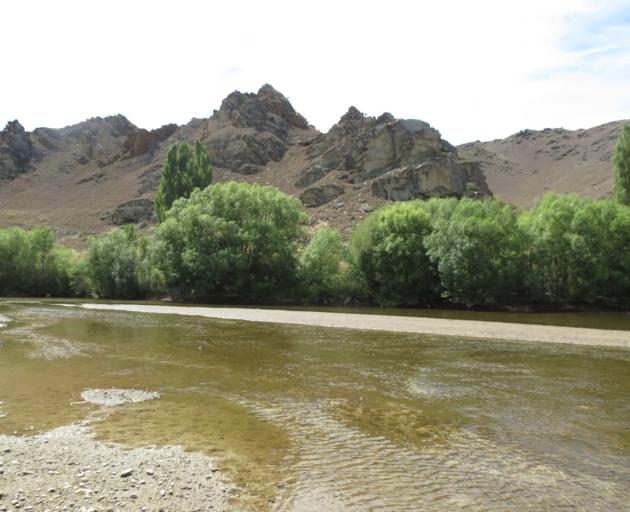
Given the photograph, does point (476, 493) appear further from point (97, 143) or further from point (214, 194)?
point (97, 143)

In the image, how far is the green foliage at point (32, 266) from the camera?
6800cm

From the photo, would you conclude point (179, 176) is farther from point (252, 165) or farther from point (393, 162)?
point (252, 165)

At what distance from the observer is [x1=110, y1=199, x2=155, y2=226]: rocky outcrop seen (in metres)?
121

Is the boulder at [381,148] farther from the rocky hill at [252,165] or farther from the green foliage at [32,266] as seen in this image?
the green foliage at [32,266]

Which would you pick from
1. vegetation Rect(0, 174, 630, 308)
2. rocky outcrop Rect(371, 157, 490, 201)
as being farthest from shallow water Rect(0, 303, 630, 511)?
rocky outcrop Rect(371, 157, 490, 201)

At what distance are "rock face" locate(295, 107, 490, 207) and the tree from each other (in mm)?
32049

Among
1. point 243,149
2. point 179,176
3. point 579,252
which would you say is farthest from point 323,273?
point 243,149

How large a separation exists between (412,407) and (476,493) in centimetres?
468

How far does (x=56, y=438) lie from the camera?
9.25m

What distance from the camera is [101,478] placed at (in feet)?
24.3

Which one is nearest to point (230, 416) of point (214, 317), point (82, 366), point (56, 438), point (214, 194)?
point (56, 438)

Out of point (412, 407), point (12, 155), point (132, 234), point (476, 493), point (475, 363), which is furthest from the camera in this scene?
point (12, 155)

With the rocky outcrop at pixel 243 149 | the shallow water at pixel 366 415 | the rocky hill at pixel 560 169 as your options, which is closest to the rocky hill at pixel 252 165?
the rocky outcrop at pixel 243 149

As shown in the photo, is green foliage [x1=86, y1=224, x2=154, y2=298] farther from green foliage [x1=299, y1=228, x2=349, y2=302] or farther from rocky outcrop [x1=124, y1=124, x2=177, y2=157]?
rocky outcrop [x1=124, y1=124, x2=177, y2=157]
